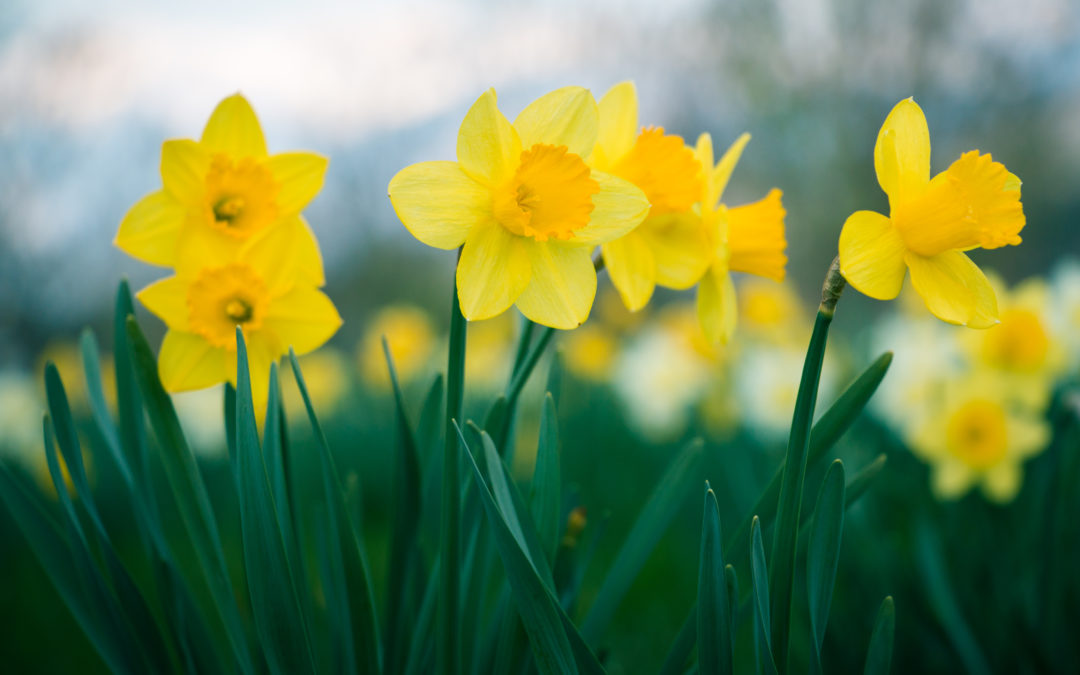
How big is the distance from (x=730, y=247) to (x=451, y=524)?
419 millimetres

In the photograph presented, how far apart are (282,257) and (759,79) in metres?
9.01

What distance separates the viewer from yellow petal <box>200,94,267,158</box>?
2.33 feet

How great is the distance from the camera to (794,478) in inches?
24.1

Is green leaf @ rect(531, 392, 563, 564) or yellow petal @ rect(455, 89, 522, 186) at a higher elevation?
yellow petal @ rect(455, 89, 522, 186)

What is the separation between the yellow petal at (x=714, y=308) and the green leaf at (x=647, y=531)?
5.5 inches

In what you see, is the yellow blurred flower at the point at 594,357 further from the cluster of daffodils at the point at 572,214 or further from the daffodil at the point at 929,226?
the daffodil at the point at 929,226

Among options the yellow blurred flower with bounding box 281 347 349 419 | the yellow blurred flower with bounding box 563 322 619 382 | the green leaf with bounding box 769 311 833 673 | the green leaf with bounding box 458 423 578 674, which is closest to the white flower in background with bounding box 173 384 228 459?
the yellow blurred flower with bounding box 281 347 349 419

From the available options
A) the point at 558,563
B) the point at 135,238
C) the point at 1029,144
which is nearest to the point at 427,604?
the point at 558,563

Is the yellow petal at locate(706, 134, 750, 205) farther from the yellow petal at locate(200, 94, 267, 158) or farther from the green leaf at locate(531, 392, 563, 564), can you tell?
the yellow petal at locate(200, 94, 267, 158)

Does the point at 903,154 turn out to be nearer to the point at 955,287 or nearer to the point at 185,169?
the point at 955,287

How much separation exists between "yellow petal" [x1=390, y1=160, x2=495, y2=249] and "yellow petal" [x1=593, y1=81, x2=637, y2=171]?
6.2 inches

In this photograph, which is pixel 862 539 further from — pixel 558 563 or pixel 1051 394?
pixel 558 563

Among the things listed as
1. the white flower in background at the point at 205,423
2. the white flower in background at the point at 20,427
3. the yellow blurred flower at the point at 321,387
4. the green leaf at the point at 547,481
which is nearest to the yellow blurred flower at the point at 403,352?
the yellow blurred flower at the point at 321,387

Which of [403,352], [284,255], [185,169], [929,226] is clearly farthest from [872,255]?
[403,352]
